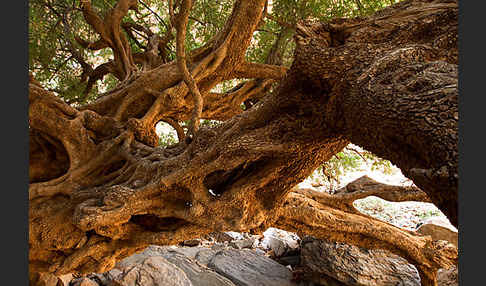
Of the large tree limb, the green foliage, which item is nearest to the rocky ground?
the large tree limb

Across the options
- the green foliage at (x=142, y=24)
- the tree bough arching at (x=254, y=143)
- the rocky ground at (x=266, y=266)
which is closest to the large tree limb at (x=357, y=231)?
the tree bough arching at (x=254, y=143)

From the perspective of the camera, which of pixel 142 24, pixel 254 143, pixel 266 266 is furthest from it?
pixel 142 24

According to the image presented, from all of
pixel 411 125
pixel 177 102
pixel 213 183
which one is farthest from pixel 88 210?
pixel 411 125

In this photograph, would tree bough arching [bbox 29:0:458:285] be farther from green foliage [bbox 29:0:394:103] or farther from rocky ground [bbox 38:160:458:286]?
rocky ground [bbox 38:160:458:286]

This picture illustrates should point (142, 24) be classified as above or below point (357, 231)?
above

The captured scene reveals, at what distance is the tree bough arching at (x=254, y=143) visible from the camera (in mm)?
1574

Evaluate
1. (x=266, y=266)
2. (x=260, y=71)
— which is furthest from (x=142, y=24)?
(x=266, y=266)

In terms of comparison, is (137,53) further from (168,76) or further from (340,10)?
(340,10)

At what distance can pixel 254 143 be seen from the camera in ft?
8.11

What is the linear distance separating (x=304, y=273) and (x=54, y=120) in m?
4.77

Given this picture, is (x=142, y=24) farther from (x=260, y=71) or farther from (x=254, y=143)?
(x=254, y=143)

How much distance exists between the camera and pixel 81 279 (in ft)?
15.4

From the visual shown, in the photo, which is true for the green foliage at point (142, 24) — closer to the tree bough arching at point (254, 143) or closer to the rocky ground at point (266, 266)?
the tree bough arching at point (254, 143)

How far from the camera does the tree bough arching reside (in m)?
1.57
